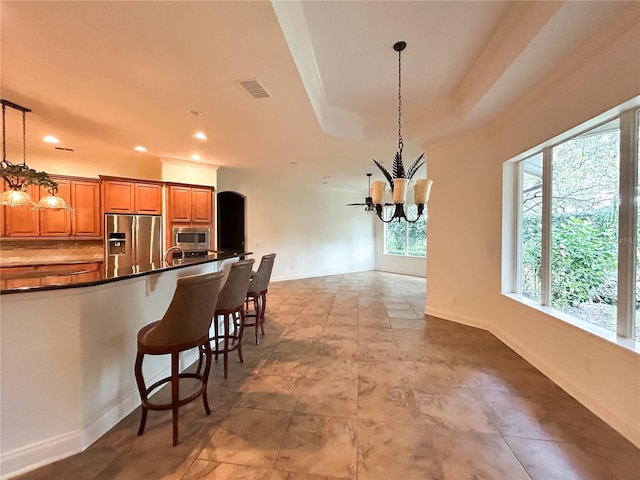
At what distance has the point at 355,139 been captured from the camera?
4230 mm

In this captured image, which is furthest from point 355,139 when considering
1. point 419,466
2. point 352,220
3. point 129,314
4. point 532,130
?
point 352,220

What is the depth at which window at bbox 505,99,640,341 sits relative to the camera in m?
2.03

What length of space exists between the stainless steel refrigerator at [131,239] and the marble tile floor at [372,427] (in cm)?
300

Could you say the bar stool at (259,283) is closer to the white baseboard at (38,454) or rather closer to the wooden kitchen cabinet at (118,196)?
the white baseboard at (38,454)

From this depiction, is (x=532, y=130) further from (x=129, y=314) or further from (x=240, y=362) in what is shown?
(x=129, y=314)

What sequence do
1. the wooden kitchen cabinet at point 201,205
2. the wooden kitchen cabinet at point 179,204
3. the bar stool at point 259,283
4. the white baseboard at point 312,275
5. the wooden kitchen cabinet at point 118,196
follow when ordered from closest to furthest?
the bar stool at point 259,283 → the wooden kitchen cabinet at point 118,196 → the wooden kitchen cabinet at point 179,204 → the wooden kitchen cabinet at point 201,205 → the white baseboard at point 312,275

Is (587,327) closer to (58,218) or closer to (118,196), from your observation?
(118,196)

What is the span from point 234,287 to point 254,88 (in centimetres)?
200

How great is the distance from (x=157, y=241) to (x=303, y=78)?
414 centimetres

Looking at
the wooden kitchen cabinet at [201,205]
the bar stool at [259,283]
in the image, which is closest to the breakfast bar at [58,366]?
the bar stool at [259,283]

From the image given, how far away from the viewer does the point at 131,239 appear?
4.72m

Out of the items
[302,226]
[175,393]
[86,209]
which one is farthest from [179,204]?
[175,393]

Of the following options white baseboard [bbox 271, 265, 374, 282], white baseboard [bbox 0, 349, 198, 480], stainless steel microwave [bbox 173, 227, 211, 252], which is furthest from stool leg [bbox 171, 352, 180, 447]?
white baseboard [bbox 271, 265, 374, 282]

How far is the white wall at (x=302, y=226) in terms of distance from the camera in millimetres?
7348
